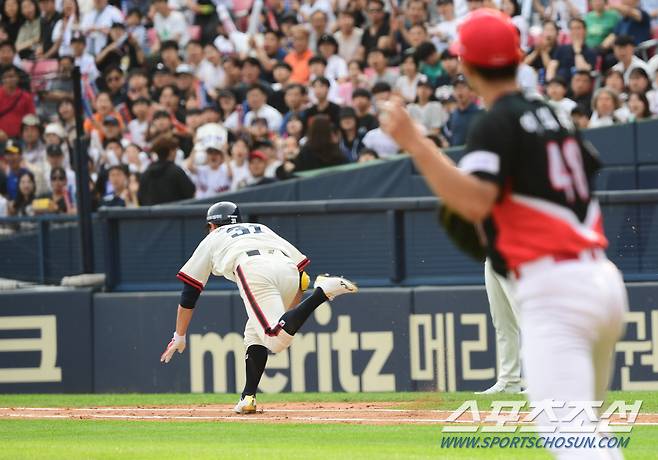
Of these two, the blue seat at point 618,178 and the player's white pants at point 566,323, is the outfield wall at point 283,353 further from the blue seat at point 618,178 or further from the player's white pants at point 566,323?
the player's white pants at point 566,323

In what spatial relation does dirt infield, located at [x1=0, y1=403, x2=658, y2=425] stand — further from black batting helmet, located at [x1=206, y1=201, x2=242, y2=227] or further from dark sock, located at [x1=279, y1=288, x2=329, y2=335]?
black batting helmet, located at [x1=206, y1=201, x2=242, y2=227]

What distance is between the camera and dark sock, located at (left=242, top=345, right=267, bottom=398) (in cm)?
1045

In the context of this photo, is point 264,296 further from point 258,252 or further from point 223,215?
point 223,215

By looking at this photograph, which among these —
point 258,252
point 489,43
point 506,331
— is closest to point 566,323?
point 489,43

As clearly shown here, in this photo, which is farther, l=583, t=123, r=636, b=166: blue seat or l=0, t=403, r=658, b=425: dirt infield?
l=583, t=123, r=636, b=166: blue seat

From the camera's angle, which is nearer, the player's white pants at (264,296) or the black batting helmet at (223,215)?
the player's white pants at (264,296)

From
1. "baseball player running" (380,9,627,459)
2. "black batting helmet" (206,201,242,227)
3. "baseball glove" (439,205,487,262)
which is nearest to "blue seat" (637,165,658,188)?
"black batting helmet" (206,201,242,227)

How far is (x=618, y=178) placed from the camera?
14.6m

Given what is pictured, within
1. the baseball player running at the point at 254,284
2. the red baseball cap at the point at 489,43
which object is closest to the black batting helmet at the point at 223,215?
the baseball player running at the point at 254,284

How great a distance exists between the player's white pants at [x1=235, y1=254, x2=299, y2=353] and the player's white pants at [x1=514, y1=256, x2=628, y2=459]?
244 inches

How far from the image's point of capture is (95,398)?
1317cm

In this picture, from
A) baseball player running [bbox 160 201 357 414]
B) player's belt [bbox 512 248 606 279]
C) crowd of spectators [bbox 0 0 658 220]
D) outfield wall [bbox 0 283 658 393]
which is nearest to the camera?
player's belt [bbox 512 248 606 279]

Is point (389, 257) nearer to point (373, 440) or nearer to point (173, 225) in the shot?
point (173, 225)

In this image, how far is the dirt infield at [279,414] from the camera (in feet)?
32.1
